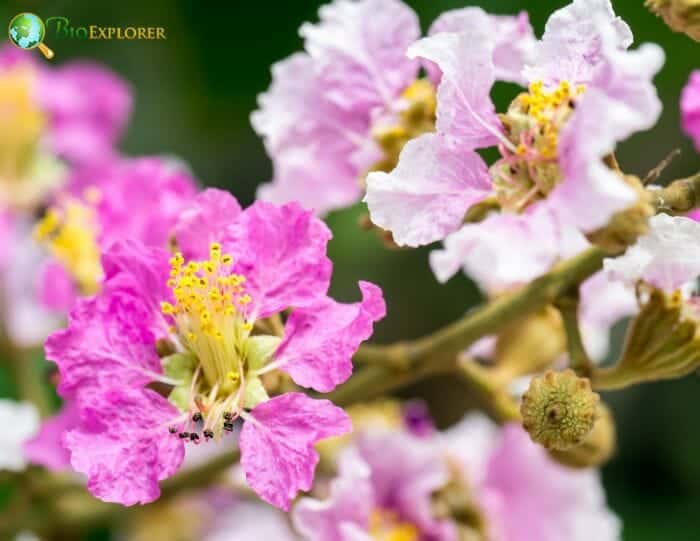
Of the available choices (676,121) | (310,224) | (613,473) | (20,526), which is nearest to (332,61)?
(310,224)

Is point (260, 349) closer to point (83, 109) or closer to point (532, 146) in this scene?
point (532, 146)

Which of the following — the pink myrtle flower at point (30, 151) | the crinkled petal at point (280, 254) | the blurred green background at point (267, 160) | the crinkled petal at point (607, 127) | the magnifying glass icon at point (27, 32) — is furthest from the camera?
the blurred green background at point (267, 160)

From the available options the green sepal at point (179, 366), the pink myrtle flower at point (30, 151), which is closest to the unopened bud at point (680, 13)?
the green sepal at point (179, 366)

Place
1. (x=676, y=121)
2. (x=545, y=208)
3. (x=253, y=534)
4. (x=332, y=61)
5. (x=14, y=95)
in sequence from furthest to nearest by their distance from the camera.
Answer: (x=676, y=121) < (x=14, y=95) < (x=253, y=534) < (x=332, y=61) < (x=545, y=208)

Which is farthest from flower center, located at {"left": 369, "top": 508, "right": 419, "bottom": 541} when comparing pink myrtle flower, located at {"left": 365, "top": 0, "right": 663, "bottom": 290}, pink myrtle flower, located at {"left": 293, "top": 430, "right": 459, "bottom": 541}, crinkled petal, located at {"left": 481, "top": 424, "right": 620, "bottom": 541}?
pink myrtle flower, located at {"left": 365, "top": 0, "right": 663, "bottom": 290}

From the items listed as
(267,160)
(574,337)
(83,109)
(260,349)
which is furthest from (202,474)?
(267,160)

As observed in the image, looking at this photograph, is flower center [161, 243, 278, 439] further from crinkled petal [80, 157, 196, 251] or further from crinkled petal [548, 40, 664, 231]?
crinkled petal [548, 40, 664, 231]

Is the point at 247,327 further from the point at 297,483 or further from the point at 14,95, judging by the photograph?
the point at 14,95

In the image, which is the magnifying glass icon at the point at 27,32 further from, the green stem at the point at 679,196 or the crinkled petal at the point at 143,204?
the green stem at the point at 679,196
